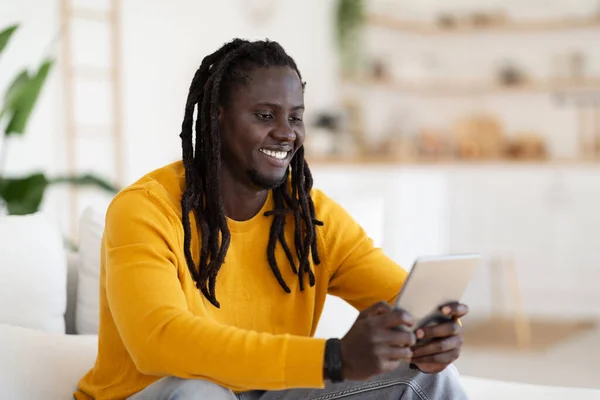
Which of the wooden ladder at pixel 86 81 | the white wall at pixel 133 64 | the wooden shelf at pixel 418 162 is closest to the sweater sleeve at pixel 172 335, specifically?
the white wall at pixel 133 64

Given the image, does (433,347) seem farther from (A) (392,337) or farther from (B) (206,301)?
(B) (206,301)

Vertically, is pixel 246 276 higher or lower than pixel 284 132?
lower

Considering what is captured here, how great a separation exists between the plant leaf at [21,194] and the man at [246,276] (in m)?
1.40

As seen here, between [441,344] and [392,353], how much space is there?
0.69 feet

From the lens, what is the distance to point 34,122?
456 centimetres

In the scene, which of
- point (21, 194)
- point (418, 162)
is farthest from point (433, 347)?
point (418, 162)

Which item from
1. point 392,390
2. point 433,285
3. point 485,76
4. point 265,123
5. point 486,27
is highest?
point 486,27

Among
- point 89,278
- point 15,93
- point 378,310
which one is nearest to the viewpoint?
point 378,310

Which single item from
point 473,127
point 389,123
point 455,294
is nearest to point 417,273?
point 455,294

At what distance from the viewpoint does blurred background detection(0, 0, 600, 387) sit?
14.9 feet

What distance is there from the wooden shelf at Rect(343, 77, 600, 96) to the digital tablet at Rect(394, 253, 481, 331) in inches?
190

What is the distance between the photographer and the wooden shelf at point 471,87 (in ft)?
20.4

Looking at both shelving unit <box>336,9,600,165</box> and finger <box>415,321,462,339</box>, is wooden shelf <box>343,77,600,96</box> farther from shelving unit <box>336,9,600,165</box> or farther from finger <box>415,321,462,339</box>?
finger <box>415,321,462,339</box>

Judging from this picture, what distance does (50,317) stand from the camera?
1977 mm
